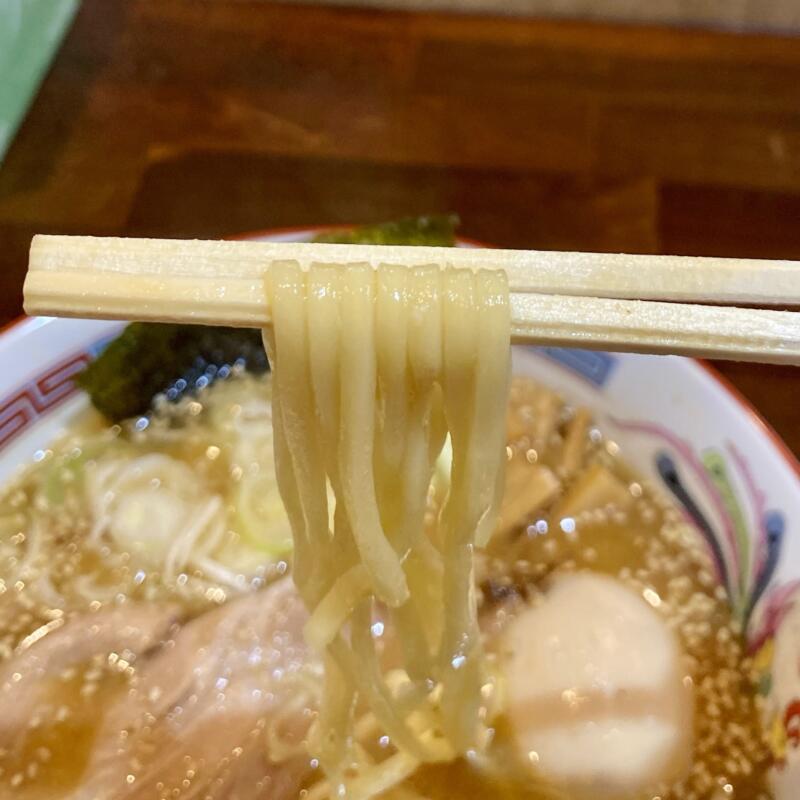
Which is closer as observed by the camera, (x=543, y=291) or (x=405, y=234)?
(x=543, y=291)

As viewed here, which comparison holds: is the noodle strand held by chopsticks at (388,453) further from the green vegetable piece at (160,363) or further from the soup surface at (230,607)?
the green vegetable piece at (160,363)

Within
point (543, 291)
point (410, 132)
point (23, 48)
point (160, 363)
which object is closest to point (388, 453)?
point (543, 291)

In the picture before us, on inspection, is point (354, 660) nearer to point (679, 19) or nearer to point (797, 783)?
point (797, 783)

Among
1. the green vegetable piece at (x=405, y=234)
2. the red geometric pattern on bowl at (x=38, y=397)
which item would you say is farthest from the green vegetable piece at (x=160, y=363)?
the green vegetable piece at (x=405, y=234)

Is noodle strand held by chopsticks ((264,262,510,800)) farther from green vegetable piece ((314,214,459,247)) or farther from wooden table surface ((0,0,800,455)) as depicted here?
wooden table surface ((0,0,800,455))

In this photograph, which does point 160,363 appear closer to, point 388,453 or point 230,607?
point 230,607

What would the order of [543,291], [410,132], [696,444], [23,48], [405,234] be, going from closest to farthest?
[543,291] → [696,444] → [405,234] → [23,48] → [410,132]

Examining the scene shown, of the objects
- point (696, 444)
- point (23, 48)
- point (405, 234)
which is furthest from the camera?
point (23, 48)
